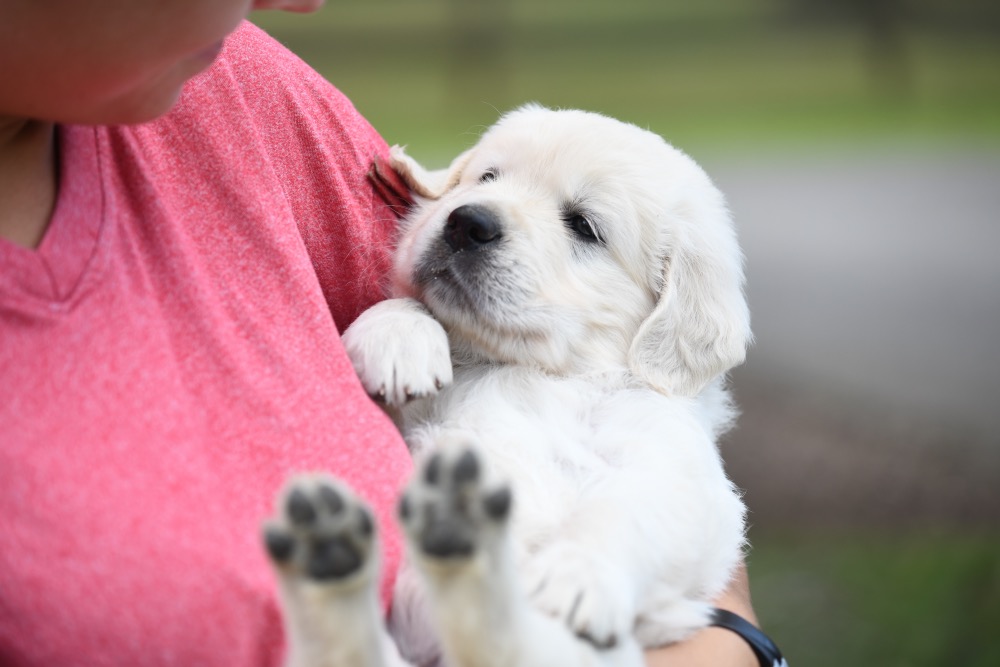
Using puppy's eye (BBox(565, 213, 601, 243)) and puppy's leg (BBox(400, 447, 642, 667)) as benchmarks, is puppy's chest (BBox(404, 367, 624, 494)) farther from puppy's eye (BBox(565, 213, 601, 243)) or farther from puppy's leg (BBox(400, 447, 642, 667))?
puppy's leg (BBox(400, 447, 642, 667))

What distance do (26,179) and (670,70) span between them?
4578 mm

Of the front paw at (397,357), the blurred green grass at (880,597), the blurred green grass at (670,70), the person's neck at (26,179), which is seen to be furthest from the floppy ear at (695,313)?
the blurred green grass at (670,70)

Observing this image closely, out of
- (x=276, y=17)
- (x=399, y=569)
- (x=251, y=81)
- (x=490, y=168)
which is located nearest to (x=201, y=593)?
(x=399, y=569)

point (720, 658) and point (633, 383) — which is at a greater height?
point (633, 383)

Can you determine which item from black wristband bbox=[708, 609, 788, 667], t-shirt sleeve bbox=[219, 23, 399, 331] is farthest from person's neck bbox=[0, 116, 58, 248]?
black wristband bbox=[708, 609, 788, 667]

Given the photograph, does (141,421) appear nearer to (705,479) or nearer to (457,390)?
(457,390)

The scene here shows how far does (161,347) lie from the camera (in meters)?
1.38

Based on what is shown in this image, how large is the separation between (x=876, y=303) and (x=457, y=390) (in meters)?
4.02

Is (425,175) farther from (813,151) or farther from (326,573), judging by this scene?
(813,151)

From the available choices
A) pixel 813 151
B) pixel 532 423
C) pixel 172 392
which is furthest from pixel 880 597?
pixel 172 392

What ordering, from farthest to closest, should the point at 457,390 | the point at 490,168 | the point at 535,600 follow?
the point at 490,168, the point at 457,390, the point at 535,600

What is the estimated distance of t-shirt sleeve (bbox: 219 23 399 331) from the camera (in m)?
1.84

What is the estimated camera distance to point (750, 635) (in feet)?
5.83

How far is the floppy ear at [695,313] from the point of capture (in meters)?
2.05
